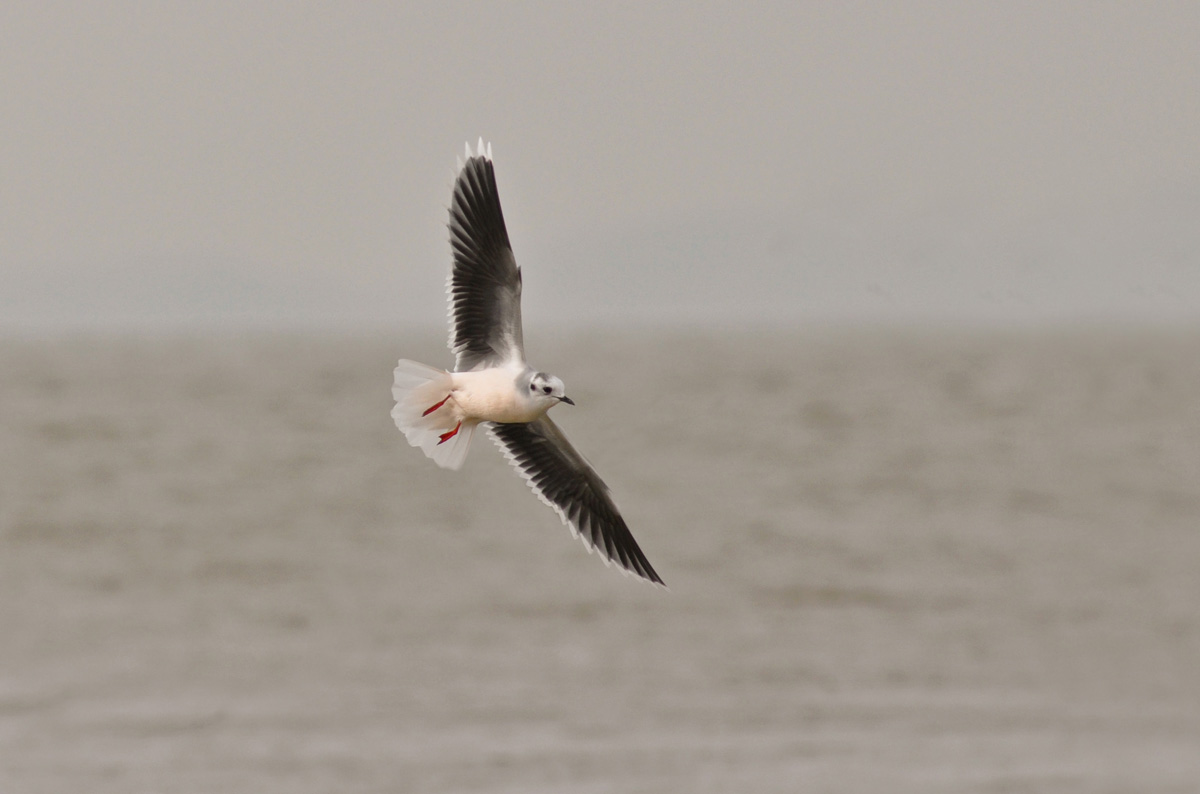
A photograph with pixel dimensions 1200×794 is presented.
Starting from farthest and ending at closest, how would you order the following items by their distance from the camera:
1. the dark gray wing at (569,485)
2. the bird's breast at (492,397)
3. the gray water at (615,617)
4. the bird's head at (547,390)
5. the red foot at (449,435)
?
the gray water at (615,617)
the dark gray wing at (569,485)
the red foot at (449,435)
the bird's breast at (492,397)
the bird's head at (547,390)

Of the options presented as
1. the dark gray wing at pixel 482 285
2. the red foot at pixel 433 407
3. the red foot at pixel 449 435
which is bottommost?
the red foot at pixel 449 435

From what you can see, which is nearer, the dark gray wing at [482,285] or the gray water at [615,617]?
the dark gray wing at [482,285]

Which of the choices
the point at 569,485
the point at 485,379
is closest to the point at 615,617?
the point at 569,485

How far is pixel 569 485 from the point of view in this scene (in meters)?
9.66

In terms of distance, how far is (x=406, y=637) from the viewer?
21.1 metres

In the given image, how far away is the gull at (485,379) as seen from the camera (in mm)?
7945

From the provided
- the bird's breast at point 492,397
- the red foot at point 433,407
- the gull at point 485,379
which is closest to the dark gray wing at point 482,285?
the gull at point 485,379

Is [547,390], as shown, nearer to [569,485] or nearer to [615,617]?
[569,485]

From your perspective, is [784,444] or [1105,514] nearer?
[1105,514]

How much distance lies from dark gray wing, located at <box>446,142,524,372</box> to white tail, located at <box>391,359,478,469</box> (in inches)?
11.9

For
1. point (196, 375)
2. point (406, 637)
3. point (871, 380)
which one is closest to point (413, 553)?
point (406, 637)

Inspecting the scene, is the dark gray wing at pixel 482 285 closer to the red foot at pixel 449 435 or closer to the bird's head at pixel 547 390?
the red foot at pixel 449 435

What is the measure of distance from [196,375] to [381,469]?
35.4m

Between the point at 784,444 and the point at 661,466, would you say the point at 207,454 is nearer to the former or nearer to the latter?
the point at 661,466
